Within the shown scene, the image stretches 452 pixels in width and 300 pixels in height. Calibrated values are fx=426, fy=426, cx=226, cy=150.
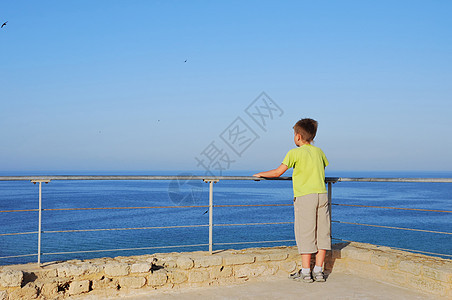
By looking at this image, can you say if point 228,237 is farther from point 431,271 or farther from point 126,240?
point 431,271

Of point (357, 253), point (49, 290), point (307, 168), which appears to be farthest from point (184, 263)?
point (357, 253)

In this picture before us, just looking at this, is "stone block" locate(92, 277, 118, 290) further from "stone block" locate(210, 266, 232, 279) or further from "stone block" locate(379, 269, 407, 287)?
"stone block" locate(379, 269, 407, 287)

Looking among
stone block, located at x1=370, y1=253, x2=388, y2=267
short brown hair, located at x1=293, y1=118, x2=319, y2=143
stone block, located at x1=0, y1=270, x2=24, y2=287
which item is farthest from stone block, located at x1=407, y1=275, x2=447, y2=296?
stone block, located at x1=0, y1=270, x2=24, y2=287

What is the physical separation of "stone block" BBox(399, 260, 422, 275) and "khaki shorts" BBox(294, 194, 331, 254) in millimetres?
730

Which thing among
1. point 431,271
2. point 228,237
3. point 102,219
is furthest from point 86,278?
point 102,219

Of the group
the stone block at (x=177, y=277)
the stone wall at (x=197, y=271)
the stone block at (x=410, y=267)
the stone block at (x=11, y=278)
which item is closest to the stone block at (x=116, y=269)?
the stone wall at (x=197, y=271)

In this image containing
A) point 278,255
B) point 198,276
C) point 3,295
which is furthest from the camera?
point 278,255

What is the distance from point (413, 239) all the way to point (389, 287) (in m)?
25.1

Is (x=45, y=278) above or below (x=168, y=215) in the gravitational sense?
above

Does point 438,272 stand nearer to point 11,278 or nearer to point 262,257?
point 262,257

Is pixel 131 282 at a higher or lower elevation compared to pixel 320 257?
lower

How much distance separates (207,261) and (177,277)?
0.32m

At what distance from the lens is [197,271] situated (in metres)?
4.03

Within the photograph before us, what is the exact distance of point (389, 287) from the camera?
3957 mm
